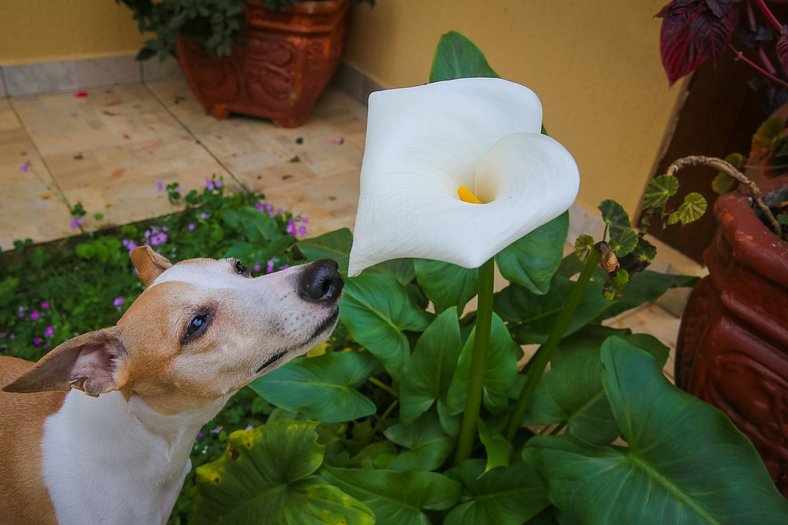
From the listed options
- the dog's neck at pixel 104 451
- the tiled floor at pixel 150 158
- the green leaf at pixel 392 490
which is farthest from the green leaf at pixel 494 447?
the tiled floor at pixel 150 158

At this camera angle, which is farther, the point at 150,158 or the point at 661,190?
the point at 150,158

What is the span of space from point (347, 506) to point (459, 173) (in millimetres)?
686

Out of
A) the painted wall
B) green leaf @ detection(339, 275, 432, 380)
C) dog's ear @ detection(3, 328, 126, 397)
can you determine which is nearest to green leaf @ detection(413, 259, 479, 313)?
green leaf @ detection(339, 275, 432, 380)

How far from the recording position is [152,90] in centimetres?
372

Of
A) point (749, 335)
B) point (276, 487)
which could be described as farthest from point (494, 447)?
point (749, 335)

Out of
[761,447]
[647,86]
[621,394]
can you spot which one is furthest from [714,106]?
[621,394]

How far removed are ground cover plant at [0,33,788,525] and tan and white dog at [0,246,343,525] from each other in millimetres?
229

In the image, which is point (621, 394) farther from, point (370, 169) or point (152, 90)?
point (152, 90)

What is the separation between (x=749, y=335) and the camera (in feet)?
4.37

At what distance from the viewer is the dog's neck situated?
1203mm

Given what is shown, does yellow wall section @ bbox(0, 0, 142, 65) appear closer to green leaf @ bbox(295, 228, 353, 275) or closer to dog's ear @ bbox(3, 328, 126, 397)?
green leaf @ bbox(295, 228, 353, 275)

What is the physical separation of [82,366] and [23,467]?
0.96ft

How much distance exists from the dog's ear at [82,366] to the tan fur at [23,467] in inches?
7.6

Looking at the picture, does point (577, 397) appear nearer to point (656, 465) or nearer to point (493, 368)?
point (493, 368)
